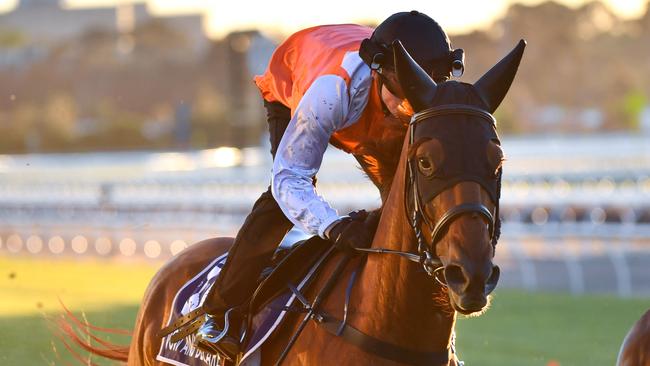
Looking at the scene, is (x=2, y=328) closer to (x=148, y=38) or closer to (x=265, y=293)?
(x=265, y=293)

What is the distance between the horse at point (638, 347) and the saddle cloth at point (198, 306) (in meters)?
1.27

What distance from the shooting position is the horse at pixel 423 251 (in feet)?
11.5

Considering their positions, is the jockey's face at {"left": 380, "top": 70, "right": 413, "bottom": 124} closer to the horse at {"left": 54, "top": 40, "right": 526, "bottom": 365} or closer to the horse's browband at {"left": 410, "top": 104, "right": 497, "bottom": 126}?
the horse at {"left": 54, "top": 40, "right": 526, "bottom": 365}

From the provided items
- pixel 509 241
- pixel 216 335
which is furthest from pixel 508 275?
pixel 216 335

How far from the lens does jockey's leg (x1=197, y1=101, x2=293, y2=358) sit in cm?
452

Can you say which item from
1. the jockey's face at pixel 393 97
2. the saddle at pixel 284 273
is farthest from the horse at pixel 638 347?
the jockey's face at pixel 393 97

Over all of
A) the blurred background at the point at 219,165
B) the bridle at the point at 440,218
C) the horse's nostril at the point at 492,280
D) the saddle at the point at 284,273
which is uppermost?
the bridle at the point at 440,218

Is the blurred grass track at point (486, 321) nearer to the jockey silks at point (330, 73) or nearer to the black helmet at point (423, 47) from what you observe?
the jockey silks at point (330, 73)

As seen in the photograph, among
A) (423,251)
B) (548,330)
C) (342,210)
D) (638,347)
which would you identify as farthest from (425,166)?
(342,210)

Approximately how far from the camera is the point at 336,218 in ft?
13.5

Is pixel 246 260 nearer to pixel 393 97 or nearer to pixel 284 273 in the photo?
pixel 284 273

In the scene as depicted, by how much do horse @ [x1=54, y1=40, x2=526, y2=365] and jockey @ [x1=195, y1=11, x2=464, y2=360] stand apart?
148 mm

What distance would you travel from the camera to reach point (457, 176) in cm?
356

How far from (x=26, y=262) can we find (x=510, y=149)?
902 inches
